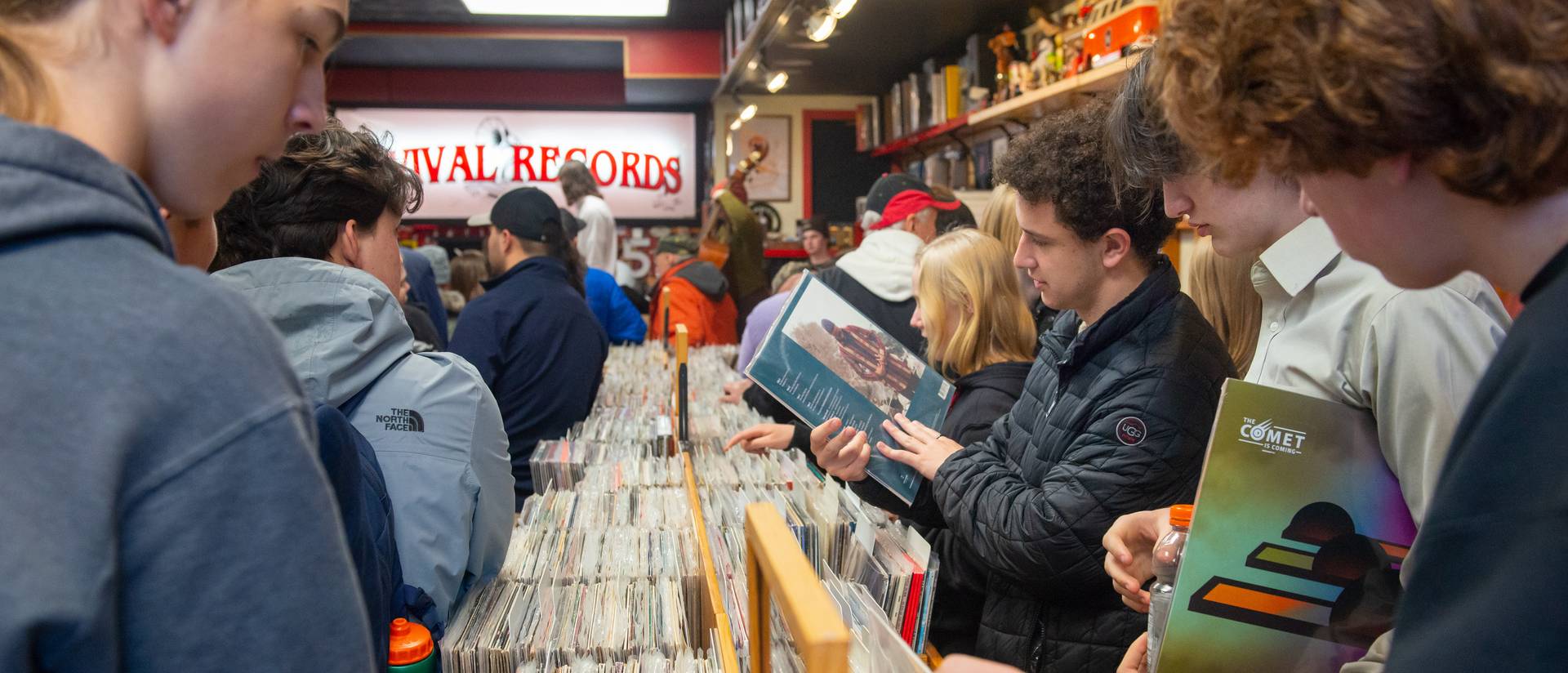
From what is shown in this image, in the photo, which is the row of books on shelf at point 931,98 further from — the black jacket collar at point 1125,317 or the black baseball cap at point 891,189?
the black jacket collar at point 1125,317

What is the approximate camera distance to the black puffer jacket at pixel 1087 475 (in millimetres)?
1605

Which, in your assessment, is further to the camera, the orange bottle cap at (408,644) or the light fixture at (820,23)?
the light fixture at (820,23)

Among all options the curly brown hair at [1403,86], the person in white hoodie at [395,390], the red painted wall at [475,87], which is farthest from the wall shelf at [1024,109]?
the red painted wall at [475,87]

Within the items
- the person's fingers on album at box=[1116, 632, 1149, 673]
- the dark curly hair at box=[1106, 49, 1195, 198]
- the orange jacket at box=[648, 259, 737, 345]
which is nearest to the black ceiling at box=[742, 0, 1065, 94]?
the orange jacket at box=[648, 259, 737, 345]

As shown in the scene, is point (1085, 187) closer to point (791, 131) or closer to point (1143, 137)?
point (1143, 137)

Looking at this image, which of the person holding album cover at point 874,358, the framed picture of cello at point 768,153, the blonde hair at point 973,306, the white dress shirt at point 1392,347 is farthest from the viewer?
the framed picture of cello at point 768,153

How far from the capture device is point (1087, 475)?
162 cm

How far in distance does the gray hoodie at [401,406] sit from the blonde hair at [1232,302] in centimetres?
147

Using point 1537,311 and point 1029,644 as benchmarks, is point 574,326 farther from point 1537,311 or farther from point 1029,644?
point 1537,311

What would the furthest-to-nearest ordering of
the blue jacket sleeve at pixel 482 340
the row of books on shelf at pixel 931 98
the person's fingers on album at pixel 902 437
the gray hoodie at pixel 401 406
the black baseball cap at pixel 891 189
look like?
the row of books on shelf at pixel 931 98
the black baseball cap at pixel 891 189
the blue jacket sleeve at pixel 482 340
the person's fingers on album at pixel 902 437
the gray hoodie at pixel 401 406

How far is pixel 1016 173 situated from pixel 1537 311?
1.31 meters

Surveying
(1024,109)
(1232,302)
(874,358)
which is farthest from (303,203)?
(1024,109)

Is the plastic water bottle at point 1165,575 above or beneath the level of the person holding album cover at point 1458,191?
beneath

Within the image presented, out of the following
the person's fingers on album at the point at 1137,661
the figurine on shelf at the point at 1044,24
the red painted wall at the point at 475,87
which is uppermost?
the red painted wall at the point at 475,87
